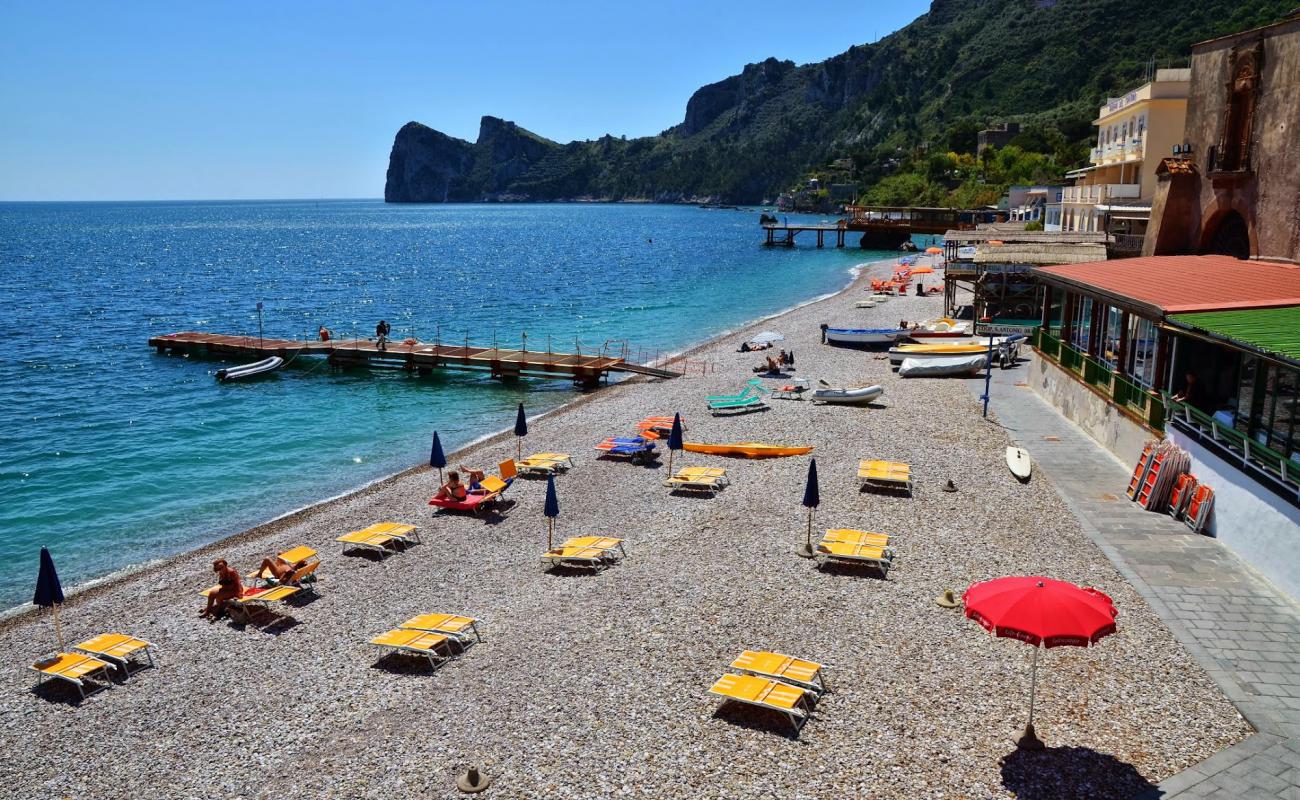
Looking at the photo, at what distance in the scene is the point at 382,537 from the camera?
1767 centimetres

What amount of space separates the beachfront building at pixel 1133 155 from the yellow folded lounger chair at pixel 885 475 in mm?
22374

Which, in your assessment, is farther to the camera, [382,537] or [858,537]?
[382,537]

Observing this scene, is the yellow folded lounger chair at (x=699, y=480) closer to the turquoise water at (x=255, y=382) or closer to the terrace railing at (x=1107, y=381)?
the terrace railing at (x=1107, y=381)

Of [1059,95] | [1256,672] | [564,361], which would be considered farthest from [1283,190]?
[1059,95]

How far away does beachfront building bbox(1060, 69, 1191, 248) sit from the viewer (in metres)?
41.1

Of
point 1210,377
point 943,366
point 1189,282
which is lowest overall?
point 943,366

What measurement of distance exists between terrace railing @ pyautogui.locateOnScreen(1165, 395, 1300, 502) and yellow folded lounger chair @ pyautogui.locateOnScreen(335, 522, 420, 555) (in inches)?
599

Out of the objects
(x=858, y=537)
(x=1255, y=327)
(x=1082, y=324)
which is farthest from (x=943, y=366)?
(x=858, y=537)

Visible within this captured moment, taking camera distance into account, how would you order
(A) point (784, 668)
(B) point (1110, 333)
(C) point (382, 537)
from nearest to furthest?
(A) point (784, 668) → (C) point (382, 537) → (B) point (1110, 333)

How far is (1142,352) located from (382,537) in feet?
56.6

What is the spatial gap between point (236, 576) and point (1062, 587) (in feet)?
42.5

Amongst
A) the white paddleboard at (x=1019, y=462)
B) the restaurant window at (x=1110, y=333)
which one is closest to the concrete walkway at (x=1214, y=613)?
the white paddleboard at (x=1019, y=462)

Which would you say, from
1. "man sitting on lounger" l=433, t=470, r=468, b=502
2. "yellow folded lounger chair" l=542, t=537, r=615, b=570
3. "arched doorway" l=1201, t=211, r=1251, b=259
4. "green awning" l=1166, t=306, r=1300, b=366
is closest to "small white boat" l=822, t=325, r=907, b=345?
"arched doorway" l=1201, t=211, r=1251, b=259

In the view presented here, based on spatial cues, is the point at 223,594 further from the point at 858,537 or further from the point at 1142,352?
the point at 1142,352
